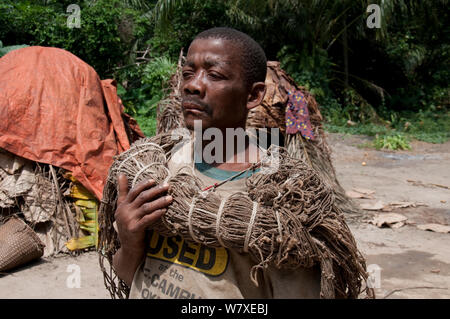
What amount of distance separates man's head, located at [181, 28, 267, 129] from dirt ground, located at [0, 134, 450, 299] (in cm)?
186

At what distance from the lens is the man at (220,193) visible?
133 cm

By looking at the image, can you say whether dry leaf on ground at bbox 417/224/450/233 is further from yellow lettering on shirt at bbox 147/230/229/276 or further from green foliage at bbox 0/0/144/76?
green foliage at bbox 0/0/144/76

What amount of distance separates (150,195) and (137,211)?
0.06 m

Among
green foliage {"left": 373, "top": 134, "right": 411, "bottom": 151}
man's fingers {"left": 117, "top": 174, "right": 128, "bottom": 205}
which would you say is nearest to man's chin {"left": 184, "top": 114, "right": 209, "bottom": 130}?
man's fingers {"left": 117, "top": 174, "right": 128, "bottom": 205}

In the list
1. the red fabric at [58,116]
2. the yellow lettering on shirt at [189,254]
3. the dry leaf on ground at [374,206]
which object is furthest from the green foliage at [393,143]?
the yellow lettering on shirt at [189,254]

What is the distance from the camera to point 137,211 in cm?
131

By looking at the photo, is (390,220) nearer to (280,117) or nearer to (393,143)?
(280,117)

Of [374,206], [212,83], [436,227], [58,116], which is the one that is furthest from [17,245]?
[436,227]

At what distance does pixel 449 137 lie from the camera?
34.8 ft

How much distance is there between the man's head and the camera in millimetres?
1415

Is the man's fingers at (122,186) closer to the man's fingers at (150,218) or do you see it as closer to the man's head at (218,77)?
the man's fingers at (150,218)

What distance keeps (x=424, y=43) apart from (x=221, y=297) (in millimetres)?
14662
